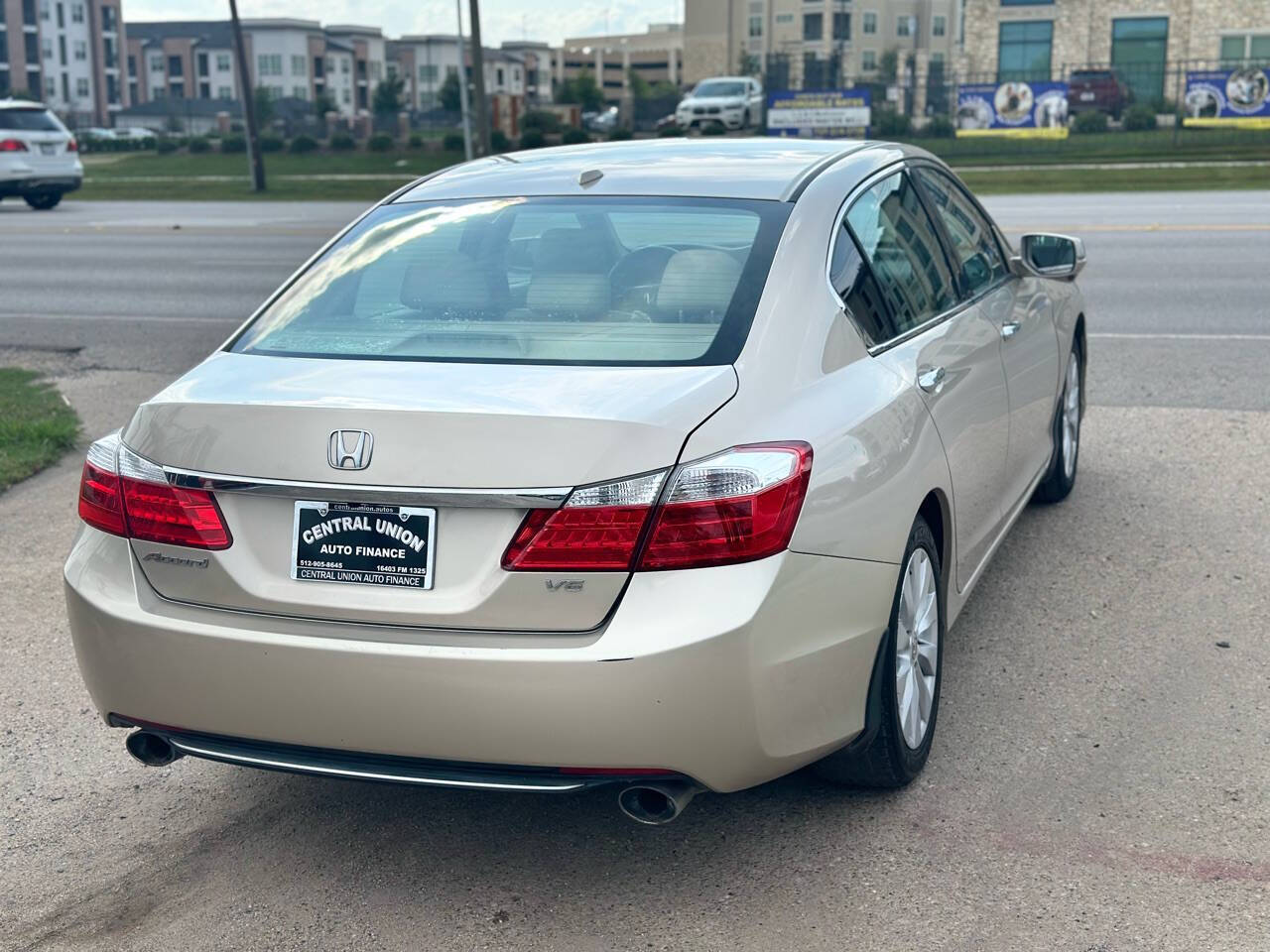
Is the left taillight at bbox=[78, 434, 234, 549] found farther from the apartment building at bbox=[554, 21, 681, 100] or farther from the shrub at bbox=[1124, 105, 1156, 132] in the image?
the apartment building at bbox=[554, 21, 681, 100]

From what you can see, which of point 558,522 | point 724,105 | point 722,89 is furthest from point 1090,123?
point 558,522

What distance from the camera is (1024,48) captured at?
6669 centimetres

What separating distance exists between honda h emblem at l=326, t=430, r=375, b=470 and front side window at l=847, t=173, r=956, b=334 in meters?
1.62

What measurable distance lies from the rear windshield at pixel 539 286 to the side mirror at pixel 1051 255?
2048mm

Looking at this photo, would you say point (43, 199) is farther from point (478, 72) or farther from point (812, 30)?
point (812, 30)

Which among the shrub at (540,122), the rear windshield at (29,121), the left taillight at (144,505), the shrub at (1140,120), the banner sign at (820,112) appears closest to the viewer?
the left taillight at (144,505)

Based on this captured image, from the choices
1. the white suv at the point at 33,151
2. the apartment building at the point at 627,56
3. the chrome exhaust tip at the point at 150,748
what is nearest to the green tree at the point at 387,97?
the apartment building at the point at 627,56

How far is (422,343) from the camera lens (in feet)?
12.3

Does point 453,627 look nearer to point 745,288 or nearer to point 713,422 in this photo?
point 713,422

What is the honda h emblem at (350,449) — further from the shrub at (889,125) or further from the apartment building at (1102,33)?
the apartment building at (1102,33)

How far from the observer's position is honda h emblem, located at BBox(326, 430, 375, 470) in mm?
3172

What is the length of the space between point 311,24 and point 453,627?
465ft

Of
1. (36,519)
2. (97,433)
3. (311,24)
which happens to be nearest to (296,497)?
(36,519)

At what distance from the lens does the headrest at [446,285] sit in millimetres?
3967
